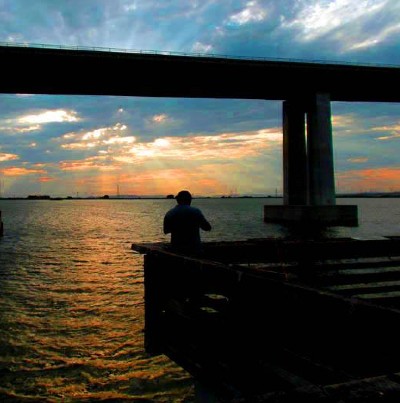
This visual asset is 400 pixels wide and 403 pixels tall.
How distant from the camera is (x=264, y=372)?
3363 millimetres

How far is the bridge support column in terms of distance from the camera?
153ft

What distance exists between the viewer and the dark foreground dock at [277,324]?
90.0 inches

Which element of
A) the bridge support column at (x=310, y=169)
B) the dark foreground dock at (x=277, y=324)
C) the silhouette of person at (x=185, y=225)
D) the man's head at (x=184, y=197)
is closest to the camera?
the dark foreground dock at (x=277, y=324)

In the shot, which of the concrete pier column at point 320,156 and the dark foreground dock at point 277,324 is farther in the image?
the concrete pier column at point 320,156

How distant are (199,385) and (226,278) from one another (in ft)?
5.70

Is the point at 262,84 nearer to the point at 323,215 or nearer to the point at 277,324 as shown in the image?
the point at 323,215

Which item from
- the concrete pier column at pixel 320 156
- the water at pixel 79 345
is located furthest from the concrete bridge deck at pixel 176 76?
the water at pixel 79 345

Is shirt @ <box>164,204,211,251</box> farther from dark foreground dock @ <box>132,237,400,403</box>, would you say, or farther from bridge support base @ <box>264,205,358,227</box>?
bridge support base @ <box>264,205,358,227</box>

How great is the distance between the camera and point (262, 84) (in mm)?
49156

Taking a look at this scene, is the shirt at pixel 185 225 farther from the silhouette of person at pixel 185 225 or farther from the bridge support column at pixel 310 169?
the bridge support column at pixel 310 169

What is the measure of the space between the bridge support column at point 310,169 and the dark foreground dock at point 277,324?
134 feet

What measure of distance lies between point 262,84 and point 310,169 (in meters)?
12.0

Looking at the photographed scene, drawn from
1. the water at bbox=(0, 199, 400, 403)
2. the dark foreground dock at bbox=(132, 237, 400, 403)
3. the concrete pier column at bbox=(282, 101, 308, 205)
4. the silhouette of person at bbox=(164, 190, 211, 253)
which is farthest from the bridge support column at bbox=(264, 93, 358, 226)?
the silhouette of person at bbox=(164, 190, 211, 253)

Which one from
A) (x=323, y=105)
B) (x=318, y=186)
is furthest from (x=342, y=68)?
(x=318, y=186)
